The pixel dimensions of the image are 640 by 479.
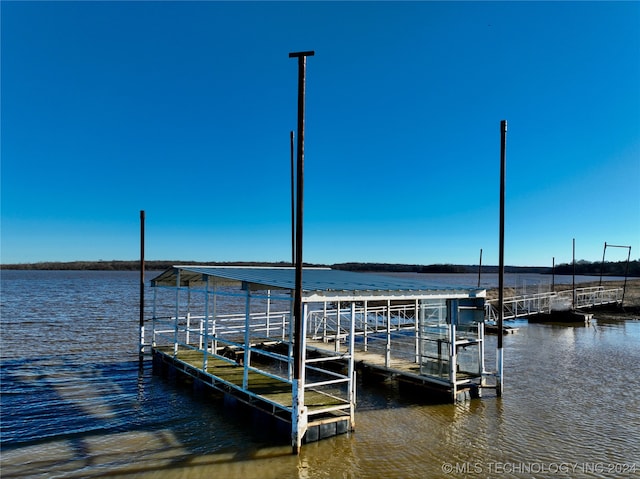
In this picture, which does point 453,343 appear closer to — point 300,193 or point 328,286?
point 328,286

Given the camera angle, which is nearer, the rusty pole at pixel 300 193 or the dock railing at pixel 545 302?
the rusty pole at pixel 300 193

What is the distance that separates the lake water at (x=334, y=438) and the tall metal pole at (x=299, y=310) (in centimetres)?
53

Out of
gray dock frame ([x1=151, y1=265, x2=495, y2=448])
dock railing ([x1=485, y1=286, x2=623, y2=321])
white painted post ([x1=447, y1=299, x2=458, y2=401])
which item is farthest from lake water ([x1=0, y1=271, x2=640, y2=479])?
dock railing ([x1=485, y1=286, x2=623, y2=321])

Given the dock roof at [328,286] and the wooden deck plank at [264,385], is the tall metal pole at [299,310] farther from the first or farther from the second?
the dock roof at [328,286]

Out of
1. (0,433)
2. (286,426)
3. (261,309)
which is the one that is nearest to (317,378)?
(286,426)

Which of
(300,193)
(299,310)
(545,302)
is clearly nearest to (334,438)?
(299,310)

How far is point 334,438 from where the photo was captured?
8.84 m

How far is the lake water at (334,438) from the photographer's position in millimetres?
7773

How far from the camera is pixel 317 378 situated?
1423 centimetres

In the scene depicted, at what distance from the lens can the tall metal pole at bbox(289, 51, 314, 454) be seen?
8.16 metres

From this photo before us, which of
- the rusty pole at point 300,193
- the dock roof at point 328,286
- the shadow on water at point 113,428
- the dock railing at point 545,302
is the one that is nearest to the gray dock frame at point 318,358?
the dock roof at point 328,286

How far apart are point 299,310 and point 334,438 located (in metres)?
2.67

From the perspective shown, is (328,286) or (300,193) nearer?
(300,193)

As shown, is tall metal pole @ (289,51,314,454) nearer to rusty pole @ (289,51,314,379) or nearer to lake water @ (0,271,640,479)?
rusty pole @ (289,51,314,379)
